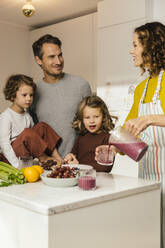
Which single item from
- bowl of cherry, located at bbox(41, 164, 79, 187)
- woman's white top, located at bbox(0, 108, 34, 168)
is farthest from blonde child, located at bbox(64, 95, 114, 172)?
bowl of cherry, located at bbox(41, 164, 79, 187)

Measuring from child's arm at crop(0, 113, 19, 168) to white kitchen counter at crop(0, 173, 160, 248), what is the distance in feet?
1.95

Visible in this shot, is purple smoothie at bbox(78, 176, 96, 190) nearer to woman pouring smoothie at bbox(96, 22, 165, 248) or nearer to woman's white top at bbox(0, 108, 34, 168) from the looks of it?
woman pouring smoothie at bbox(96, 22, 165, 248)

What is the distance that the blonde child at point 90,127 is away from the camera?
2125 mm

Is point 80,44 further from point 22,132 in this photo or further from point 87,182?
point 87,182

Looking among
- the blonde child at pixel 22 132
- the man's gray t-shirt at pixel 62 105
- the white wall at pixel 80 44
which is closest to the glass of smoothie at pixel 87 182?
the blonde child at pixel 22 132

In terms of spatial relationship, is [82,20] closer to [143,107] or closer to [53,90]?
[53,90]

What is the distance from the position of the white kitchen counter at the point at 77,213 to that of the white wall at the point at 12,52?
3.16 metres

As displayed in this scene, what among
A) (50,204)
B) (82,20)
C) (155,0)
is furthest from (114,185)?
(82,20)

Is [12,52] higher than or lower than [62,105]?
higher

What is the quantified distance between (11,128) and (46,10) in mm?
2235

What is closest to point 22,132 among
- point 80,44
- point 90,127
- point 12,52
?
point 90,127

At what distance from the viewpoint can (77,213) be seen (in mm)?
1181

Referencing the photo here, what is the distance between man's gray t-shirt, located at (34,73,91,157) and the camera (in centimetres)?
216

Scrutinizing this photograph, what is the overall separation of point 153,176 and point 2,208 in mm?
835
